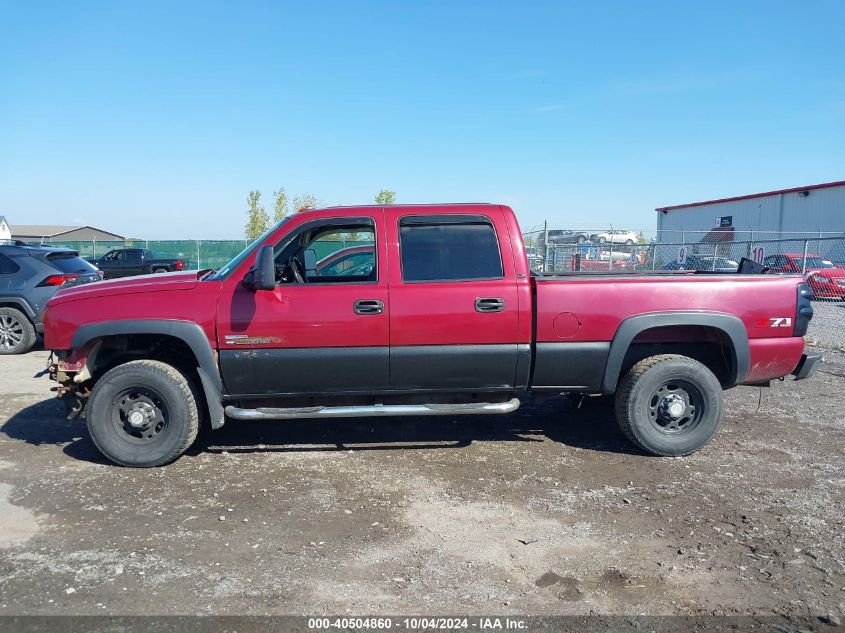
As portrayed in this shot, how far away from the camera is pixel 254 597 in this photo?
296cm

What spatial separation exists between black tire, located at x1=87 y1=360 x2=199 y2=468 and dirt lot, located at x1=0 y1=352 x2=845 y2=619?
0.56 feet

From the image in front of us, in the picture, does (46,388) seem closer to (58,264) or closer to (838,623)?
(58,264)

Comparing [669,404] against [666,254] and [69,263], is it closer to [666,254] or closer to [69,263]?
[69,263]

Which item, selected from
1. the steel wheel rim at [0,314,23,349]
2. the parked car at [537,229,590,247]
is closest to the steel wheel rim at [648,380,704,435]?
the parked car at [537,229,590,247]

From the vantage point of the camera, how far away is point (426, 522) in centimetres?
375

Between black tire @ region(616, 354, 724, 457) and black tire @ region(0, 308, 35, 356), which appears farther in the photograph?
black tire @ region(0, 308, 35, 356)

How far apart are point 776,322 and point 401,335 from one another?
2.99m

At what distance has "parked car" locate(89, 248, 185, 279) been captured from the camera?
21734 millimetres

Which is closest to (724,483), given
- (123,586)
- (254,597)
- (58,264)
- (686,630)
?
(686,630)

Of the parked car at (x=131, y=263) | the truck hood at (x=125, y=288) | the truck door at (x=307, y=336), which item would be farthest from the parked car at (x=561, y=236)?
the parked car at (x=131, y=263)

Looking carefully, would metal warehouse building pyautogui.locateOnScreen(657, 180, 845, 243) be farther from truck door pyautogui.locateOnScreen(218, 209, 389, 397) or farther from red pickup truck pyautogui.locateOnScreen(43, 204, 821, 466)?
truck door pyautogui.locateOnScreen(218, 209, 389, 397)

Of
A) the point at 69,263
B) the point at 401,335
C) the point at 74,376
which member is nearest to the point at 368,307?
the point at 401,335

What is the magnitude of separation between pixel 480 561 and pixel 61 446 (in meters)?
3.84

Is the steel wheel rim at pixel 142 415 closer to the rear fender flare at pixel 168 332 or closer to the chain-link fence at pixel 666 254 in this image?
the rear fender flare at pixel 168 332
